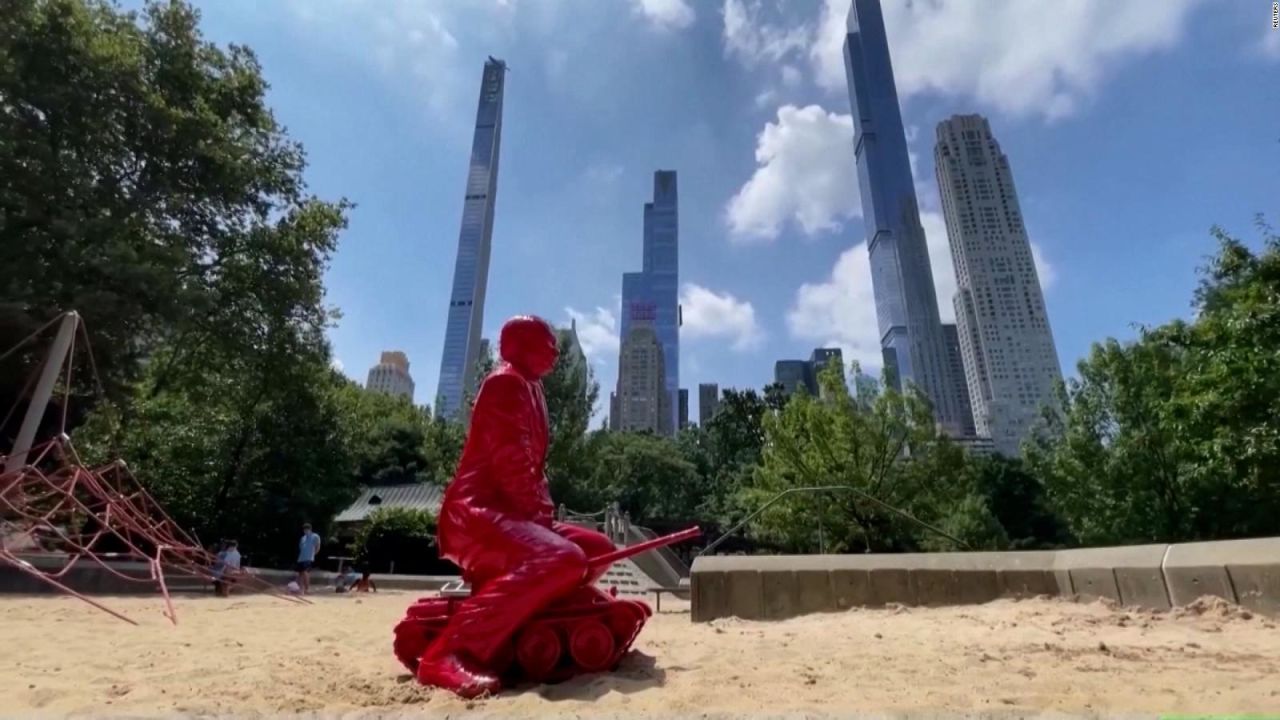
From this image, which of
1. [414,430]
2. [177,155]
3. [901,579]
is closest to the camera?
[901,579]

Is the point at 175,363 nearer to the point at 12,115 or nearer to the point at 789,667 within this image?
the point at 12,115

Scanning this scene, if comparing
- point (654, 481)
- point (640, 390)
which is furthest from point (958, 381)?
point (654, 481)

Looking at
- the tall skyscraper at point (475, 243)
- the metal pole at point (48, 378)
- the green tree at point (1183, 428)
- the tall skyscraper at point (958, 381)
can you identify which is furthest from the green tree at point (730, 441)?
the tall skyscraper at point (475, 243)

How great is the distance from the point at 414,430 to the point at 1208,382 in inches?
1569

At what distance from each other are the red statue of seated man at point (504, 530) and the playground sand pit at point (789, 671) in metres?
0.28

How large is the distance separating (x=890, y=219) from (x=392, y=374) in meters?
79.2

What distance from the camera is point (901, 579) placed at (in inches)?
230

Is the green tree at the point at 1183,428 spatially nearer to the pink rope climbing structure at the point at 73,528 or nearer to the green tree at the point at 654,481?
the pink rope climbing structure at the point at 73,528

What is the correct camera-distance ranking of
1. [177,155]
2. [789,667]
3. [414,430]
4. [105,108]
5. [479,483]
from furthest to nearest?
[414,430]
[177,155]
[105,108]
[479,483]
[789,667]

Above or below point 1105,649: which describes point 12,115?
above

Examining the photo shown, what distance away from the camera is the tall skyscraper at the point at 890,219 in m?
83.8

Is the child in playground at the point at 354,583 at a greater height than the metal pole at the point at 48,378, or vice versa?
the metal pole at the point at 48,378

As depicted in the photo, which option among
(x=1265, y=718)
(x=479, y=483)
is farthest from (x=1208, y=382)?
(x=479, y=483)

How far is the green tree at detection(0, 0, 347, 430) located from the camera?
12.9 m
